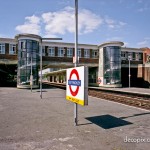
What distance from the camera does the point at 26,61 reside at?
35812 millimetres

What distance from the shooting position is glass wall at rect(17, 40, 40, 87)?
→ 115 ft

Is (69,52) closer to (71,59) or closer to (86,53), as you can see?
(71,59)

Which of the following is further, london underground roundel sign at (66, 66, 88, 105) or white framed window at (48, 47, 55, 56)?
white framed window at (48, 47, 55, 56)

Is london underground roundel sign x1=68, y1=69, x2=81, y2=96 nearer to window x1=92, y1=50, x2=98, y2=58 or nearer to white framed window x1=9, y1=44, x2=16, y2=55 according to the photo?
white framed window x1=9, y1=44, x2=16, y2=55

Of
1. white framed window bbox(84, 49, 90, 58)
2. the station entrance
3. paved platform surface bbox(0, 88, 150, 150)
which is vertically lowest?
paved platform surface bbox(0, 88, 150, 150)

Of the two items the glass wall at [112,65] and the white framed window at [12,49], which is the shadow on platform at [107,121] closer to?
the glass wall at [112,65]

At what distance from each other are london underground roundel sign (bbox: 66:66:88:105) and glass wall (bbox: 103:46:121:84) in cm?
3421

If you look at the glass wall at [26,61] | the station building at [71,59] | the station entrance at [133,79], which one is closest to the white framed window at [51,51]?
the station building at [71,59]

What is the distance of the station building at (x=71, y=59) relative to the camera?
118ft

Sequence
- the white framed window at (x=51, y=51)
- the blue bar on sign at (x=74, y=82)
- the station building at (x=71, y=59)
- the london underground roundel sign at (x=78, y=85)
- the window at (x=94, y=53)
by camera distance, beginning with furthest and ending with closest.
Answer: the window at (x=94, y=53)
the white framed window at (x=51, y=51)
the station building at (x=71, y=59)
the blue bar on sign at (x=74, y=82)
the london underground roundel sign at (x=78, y=85)

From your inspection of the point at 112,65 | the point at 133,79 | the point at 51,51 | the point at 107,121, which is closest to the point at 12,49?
the point at 51,51

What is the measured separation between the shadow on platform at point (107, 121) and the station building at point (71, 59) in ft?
84.6

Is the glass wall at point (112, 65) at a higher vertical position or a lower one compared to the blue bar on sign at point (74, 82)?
higher

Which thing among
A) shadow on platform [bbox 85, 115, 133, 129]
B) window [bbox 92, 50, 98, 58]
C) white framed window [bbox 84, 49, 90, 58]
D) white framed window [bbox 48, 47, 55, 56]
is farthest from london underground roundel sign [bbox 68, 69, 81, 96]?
window [bbox 92, 50, 98, 58]
